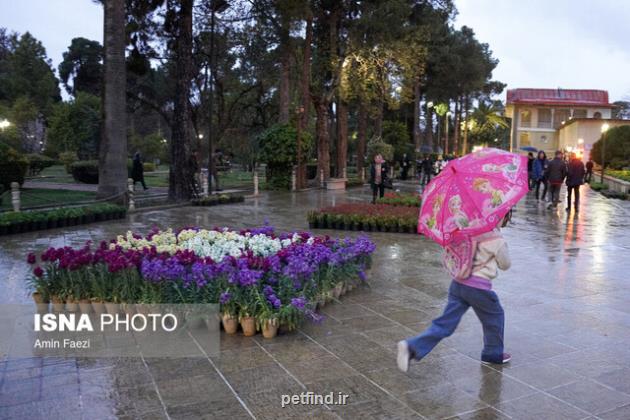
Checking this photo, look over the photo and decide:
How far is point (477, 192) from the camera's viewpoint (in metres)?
3.63

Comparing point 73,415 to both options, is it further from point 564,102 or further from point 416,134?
point 564,102

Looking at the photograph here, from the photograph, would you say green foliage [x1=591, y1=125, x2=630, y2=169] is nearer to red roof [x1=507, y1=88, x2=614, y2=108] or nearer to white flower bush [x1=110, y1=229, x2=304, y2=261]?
red roof [x1=507, y1=88, x2=614, y2=108]

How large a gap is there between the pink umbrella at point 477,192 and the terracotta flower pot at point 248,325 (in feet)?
5.96

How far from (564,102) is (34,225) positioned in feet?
187

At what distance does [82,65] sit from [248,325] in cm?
5908

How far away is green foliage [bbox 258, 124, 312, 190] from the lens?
941 inches

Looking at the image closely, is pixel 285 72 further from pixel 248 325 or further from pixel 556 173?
pixel 248 325

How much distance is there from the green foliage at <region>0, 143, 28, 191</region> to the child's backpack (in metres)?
16.6

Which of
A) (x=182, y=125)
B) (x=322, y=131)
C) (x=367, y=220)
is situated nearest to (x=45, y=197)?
(x=182, y=125)

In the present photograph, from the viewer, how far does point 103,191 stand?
604 inches

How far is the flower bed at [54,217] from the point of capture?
11.0 meters

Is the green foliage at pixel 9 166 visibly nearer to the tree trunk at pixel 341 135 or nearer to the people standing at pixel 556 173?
the tree trunk at pixel 341 135

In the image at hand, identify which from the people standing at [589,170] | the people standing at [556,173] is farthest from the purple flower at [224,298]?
the people standing at [589,170]

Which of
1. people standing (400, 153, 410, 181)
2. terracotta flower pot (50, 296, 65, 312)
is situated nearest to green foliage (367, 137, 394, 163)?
people standing (400, 153, 410, 181)
